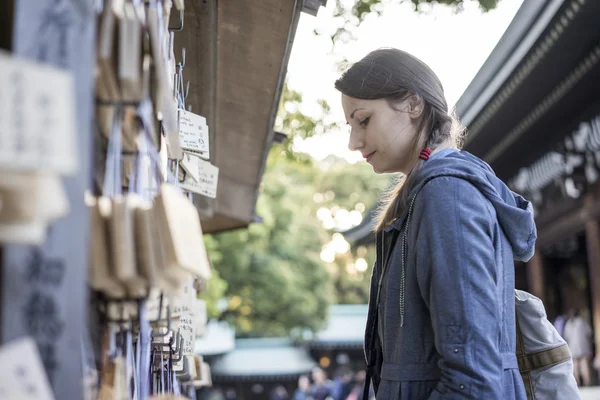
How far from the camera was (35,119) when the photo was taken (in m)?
0.89

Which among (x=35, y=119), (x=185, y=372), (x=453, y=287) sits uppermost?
(x=35, y=119)

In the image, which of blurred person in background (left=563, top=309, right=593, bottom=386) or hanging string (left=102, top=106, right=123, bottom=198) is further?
blurred person in background (left=563, top=309, right=593, bottom=386)

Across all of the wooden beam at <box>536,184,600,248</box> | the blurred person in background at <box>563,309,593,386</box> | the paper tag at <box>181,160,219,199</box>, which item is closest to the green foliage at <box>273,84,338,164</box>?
the paper tag at <box>181,160,219,199</box>

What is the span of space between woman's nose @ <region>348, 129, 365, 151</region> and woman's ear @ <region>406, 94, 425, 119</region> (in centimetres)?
15

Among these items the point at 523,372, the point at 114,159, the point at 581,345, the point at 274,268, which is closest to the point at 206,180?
the point at 523,372

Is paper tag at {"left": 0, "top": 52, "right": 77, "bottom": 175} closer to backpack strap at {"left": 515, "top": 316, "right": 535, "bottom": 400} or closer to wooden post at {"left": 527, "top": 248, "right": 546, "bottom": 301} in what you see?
backpack strap at {"left": 515, "top": 316, "right": 535, "bottom": 400}

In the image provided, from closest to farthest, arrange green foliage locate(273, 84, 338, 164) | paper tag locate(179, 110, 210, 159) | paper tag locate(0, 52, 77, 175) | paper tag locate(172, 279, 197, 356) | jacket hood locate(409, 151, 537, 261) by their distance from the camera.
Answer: paper tag locate(0, 52, 77, 175), jacket hood locate(409, 151, 537, 261), paper tag locate(172, 279, 197, 356), paper tag locate(179, 110, 210, 159), green foliage locate(273, 84, 338, 164)

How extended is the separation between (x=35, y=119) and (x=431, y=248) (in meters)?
1.14

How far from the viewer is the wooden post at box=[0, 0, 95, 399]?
94cm

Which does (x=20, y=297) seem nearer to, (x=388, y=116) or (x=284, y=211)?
(x=388, y=116)

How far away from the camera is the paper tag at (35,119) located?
869 millimetres

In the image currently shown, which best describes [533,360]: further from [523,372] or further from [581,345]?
[581,345]

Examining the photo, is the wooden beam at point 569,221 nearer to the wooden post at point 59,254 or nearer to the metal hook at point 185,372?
the metal hook at point 185,372

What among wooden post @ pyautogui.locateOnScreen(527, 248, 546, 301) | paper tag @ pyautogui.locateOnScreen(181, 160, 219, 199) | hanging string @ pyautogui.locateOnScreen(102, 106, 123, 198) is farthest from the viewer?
wooden post @ pyautogui.locateOnScreen(527, 248, 546, 301)
